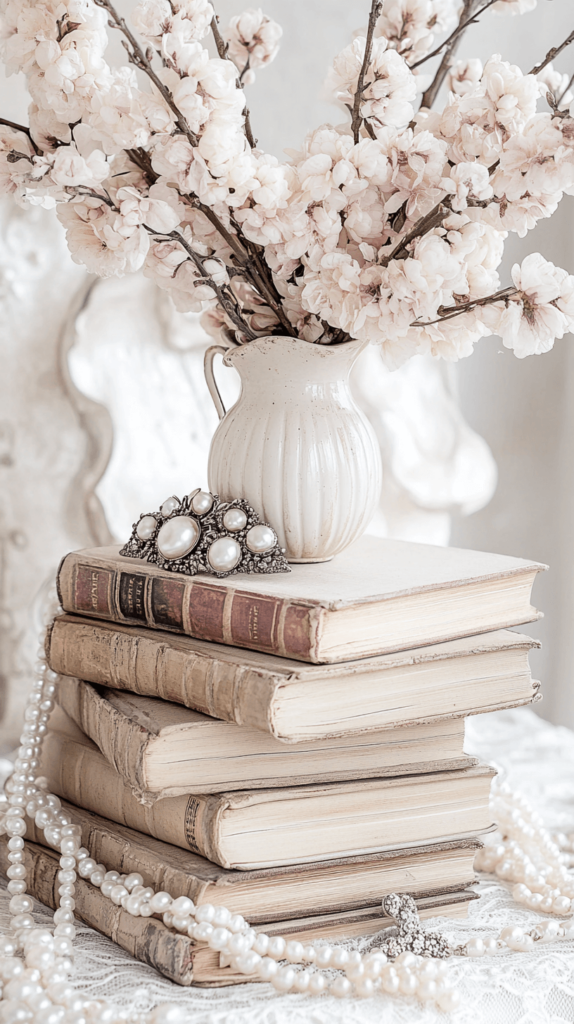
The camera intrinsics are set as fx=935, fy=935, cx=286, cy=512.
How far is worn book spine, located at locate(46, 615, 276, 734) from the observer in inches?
26.0

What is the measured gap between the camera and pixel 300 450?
81 centimetres

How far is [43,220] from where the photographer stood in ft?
3.89

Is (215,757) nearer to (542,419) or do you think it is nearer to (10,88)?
(10,88)

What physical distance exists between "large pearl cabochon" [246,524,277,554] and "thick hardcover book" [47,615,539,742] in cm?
9

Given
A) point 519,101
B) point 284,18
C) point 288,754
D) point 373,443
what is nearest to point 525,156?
point 519,101

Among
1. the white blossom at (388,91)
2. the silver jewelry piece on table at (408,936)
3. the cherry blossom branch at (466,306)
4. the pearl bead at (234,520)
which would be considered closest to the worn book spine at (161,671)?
the pearl bead at (234,520)

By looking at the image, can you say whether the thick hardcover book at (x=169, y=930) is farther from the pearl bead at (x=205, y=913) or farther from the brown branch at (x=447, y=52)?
the brown branch at (x=447, y=52)

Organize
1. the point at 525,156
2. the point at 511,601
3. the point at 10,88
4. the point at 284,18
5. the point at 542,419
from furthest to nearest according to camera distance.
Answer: the point at 542,419 < the point at 284,18 < the point at 10,88 < the point at 511,601 < the point at 525,156

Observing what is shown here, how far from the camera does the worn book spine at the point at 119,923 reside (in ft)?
2.17

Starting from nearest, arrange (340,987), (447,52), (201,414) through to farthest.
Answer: (340,987)
(447,52)
(201,414)

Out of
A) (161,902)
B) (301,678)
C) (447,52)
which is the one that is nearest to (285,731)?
(301,678)

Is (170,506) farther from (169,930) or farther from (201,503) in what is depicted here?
(169,930)

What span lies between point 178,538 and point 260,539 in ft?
0.22

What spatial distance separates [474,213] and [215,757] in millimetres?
461
